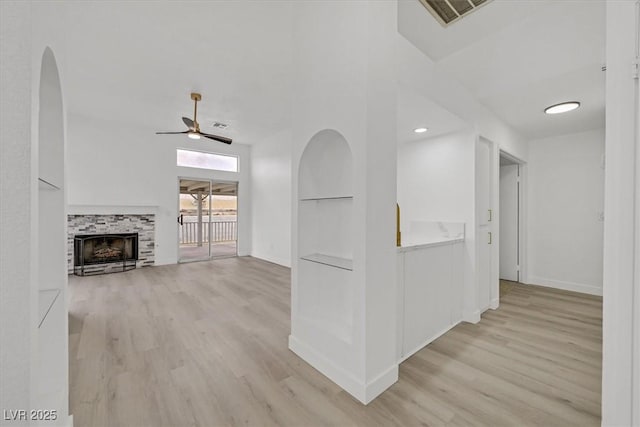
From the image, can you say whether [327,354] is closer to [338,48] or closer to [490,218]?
[338,48]

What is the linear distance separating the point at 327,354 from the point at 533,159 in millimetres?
5168

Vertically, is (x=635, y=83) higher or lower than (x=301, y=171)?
higher

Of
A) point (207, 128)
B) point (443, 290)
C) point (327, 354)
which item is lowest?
point (327, 354)

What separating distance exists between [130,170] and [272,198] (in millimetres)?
3067

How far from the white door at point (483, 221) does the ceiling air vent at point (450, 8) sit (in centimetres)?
146

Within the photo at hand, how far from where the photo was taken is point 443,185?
126 inches

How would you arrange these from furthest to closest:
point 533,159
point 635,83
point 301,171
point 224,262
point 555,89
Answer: point 224,262 < point 533,159 < point 555,89 < point 301,171 < point 635,83

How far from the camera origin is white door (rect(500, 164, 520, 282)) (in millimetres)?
4855

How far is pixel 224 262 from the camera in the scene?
6.29 metres

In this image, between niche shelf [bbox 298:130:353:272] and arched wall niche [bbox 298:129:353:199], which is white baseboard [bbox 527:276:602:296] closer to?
niche shelf [bbox 298:130:353:272]

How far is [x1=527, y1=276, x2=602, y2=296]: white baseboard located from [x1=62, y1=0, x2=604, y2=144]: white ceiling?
253 centimetres

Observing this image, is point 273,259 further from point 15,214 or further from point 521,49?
point 15,214

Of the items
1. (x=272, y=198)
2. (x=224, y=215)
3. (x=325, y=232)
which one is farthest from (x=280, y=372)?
(x=224, y=215)

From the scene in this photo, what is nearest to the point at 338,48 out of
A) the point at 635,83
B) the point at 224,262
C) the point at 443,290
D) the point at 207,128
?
the point at 635,83
